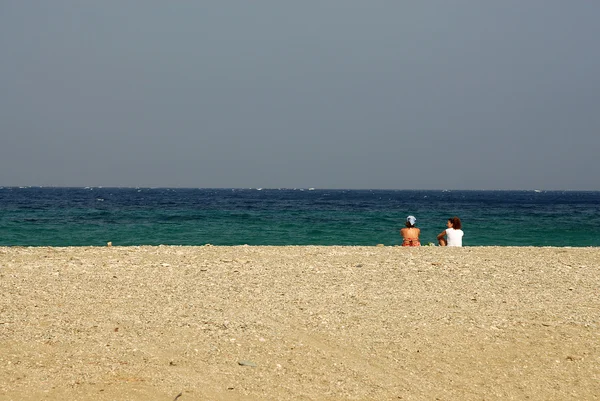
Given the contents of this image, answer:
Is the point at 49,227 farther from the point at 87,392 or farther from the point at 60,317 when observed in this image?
the point at 87,392

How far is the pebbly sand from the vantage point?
19.3 feet

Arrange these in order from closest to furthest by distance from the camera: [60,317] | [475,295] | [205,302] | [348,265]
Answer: [60,317], [205,302], [475,295], [348,265]

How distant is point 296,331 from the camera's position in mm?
7332


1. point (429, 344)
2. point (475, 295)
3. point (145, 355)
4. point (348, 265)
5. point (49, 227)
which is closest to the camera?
point (145, 355)

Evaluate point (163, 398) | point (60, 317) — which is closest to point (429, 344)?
point (163, 398)

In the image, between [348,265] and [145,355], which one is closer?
[145,355]

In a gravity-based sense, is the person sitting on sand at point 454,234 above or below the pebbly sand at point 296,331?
above

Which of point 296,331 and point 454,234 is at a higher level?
point 454,234

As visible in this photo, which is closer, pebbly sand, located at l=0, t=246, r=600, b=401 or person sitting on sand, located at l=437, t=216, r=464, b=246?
pebbly sand, located at l=0, t=246, r=600, b=401

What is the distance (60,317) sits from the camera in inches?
306

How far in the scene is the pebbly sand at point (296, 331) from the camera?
19.3 feet

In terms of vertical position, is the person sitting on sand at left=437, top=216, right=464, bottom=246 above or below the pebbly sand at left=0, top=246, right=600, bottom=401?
above

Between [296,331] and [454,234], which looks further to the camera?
[454,234]

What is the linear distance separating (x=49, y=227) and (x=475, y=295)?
2808 centimetres
